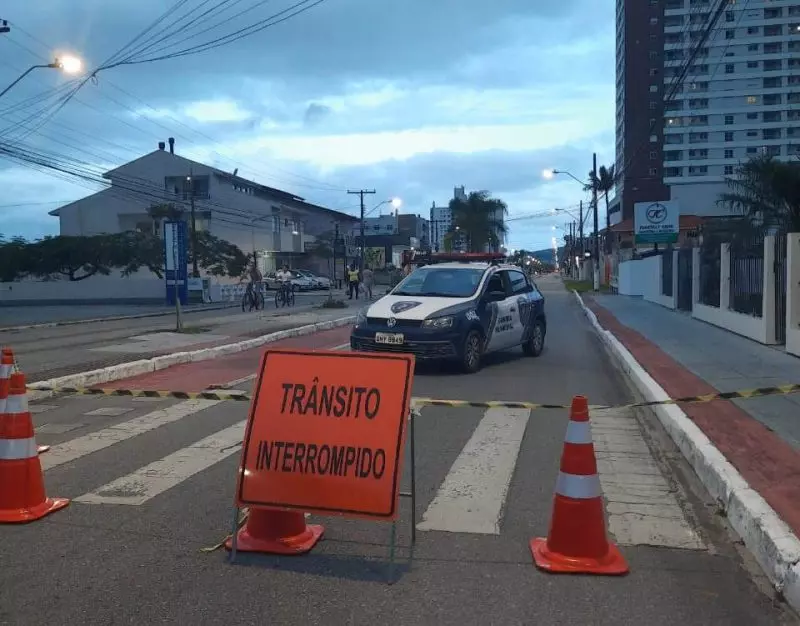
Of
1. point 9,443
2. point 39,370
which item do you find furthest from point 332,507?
point 39,370

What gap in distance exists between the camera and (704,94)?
108m

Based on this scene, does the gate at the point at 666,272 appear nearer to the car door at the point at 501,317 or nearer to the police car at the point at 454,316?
the police car at the point at 454,316

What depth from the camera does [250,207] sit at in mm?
64688

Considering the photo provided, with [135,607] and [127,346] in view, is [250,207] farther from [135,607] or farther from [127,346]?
[135,607]

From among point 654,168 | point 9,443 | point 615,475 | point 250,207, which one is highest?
point 654,168

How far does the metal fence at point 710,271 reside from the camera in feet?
63.6

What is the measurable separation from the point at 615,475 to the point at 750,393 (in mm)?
1270

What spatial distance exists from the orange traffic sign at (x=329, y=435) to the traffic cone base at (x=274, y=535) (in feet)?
0.65

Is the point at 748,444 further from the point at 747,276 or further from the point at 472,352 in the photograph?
the point at 747,276

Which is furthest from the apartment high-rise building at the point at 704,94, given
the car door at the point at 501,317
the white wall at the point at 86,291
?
the car door at the point at 501,317

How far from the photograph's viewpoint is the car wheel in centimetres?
1192

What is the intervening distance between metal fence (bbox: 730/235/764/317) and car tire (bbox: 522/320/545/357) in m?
4.09

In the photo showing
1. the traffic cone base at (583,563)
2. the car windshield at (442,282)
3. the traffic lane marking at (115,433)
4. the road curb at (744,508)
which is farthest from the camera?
the car windshield at (442,282)

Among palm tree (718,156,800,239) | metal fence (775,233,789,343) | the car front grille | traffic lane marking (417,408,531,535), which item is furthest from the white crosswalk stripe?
palm tree (718,156,800,239)
